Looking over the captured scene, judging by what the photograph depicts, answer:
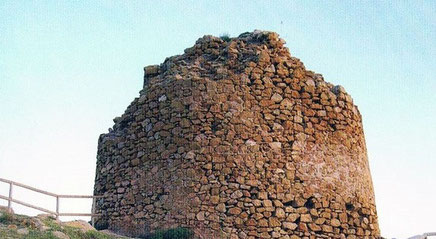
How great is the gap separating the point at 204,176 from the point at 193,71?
8.23 ft

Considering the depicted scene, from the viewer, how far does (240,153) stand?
43.7ft

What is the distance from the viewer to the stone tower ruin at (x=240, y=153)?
516 inches

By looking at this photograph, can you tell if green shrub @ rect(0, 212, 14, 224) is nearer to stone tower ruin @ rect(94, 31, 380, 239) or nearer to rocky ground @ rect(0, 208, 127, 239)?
rocky ground @ rect(0, 208, 127, 239)

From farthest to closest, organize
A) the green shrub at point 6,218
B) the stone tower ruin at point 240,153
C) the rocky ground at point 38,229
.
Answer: the stone tower ruin at point 240,153
the green shrub at point 6,218
the rocky ground at point 38,229

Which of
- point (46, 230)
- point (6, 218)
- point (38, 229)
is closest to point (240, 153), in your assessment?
point (46, 230)

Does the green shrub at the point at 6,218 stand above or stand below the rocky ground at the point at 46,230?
above

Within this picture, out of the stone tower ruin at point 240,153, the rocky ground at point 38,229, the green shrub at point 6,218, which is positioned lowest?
the rocky ground at point 38,229

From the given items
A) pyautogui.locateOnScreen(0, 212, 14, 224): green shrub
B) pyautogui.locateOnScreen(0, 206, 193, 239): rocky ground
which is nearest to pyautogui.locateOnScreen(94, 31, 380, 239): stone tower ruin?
pyautogui.locateOnScreen(0, 206, 193, 239): rocky ground

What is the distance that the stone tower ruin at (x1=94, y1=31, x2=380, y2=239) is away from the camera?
516 inches

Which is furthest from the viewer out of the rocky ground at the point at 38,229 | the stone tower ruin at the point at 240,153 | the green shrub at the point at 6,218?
the stone tower ruin at the point at 240,153

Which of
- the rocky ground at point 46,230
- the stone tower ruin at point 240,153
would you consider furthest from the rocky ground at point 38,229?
the stone tower ruin at point 240,153

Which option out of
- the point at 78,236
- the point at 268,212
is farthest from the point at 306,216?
the point at 78,236

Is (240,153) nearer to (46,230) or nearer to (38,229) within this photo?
(46,230)

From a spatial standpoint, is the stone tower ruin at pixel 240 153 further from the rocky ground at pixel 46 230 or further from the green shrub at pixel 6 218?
the green shrub at pixel 6 218
